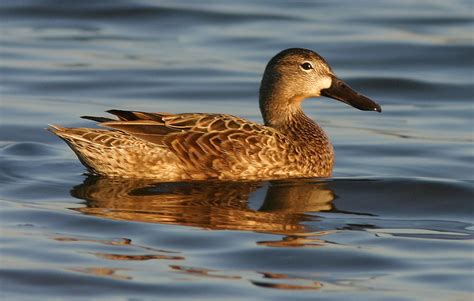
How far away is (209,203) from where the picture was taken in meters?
11.1

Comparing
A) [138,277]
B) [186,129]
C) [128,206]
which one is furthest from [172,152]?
[138,277]

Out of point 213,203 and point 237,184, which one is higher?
point 237,184

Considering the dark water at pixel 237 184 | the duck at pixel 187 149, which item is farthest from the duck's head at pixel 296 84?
the dark water at pixel 237 184

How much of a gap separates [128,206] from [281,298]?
8.58 ft

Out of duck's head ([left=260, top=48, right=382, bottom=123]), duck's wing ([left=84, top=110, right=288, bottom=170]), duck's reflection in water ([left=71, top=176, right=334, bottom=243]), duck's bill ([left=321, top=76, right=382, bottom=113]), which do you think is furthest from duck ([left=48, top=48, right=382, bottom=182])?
duck's bill ([left=321, top=76, right=382, bottom=113])

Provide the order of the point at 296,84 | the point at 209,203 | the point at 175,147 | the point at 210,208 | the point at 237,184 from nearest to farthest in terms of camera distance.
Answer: the point at 210,208 → the point at 209,203 → the point at 175,147 → the point at 237,184 → the point at 296,84

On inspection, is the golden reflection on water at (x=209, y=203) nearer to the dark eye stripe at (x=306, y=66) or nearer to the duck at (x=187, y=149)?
the duck at (x=187, y=149)

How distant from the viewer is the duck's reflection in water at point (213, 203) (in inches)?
411

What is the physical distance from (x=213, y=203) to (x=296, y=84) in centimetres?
203

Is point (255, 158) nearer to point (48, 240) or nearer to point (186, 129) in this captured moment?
point (186, 129)

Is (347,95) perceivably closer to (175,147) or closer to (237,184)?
(237,184)

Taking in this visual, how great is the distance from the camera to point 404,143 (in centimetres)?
1430

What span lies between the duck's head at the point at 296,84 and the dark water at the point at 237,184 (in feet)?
2.55

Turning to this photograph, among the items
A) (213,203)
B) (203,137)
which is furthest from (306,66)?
(213,203)
